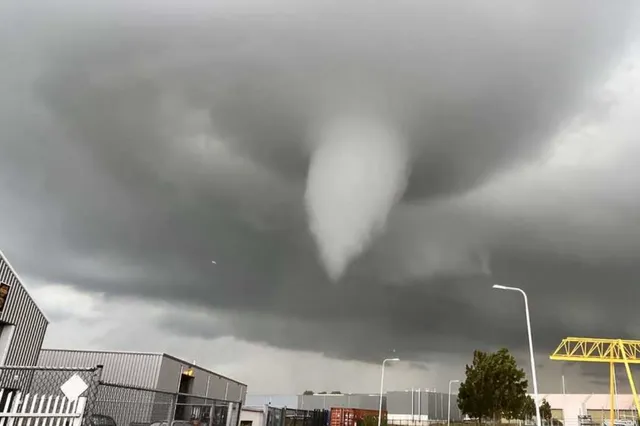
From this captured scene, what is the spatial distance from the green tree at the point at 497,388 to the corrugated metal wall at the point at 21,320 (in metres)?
48.8

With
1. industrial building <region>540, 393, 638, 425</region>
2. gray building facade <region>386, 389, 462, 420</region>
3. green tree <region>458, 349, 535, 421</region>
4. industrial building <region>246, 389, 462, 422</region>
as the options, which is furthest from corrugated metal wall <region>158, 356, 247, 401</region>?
industrial building <region>540, 393, 638, 425</region>

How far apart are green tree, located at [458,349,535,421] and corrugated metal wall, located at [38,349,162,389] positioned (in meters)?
38.2

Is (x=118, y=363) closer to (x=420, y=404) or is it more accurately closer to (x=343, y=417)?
(x=343, y=417)

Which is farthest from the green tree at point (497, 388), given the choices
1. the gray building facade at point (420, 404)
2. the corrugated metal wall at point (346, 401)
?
the corrugated metal wall at point (346, 401)

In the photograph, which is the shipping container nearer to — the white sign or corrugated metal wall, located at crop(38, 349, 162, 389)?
corrugated metal wall, located at crop(38, 349, 162, 389)

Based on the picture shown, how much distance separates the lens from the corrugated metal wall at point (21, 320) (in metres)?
28.9

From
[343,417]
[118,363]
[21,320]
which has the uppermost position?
[21,320]

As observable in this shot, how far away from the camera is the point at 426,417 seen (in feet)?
414

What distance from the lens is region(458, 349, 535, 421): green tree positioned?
59.8 metres

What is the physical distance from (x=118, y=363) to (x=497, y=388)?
43.8 m

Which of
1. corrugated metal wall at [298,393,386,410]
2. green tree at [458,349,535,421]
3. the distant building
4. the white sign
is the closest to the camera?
the white sign

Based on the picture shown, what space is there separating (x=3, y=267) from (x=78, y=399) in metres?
19.6

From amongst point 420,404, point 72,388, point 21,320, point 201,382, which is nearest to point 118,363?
point 201,382

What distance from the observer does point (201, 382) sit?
60.7m
